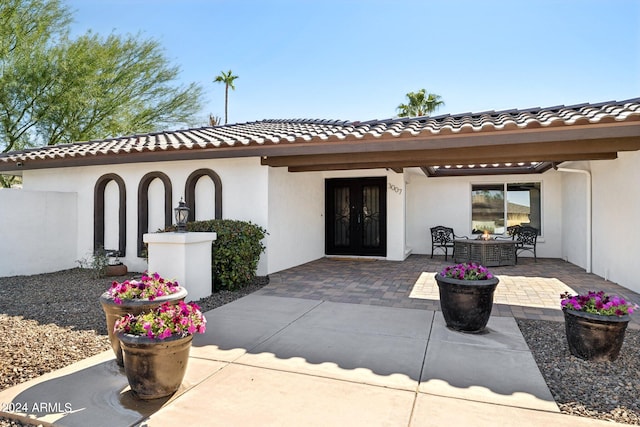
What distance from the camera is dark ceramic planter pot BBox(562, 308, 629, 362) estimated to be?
3648 millimetres

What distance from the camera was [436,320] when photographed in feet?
16.8

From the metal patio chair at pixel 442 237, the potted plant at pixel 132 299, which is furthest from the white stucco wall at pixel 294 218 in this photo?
the potted plant at pixel 132 299

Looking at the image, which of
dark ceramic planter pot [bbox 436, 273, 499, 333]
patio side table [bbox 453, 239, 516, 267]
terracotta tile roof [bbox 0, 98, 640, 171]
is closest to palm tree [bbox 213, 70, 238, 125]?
terracotta tile roof [bbox 0, 98, 640, 171]

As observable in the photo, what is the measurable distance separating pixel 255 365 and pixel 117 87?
16.5 metres

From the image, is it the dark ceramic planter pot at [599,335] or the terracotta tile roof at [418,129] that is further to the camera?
the terracotta tile roof at [418,129]

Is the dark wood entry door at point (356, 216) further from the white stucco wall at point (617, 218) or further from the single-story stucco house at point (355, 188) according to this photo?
the white stucco wall at point (617, 218)

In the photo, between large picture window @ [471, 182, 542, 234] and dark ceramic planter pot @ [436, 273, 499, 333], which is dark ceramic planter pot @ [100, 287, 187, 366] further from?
large picture window @ [471, 182, 542, 234]

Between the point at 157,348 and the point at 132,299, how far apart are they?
Result: 1.00m

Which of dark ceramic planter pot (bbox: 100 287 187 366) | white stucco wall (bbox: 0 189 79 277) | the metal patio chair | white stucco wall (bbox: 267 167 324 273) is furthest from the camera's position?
the metal patio chair

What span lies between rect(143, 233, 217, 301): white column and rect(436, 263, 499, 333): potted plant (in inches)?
154

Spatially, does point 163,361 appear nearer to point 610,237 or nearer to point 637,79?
point 610,237

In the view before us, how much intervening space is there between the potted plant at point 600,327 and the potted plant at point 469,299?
911mm

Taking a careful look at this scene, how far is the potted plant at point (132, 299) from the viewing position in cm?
357

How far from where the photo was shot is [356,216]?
12.1 metres
